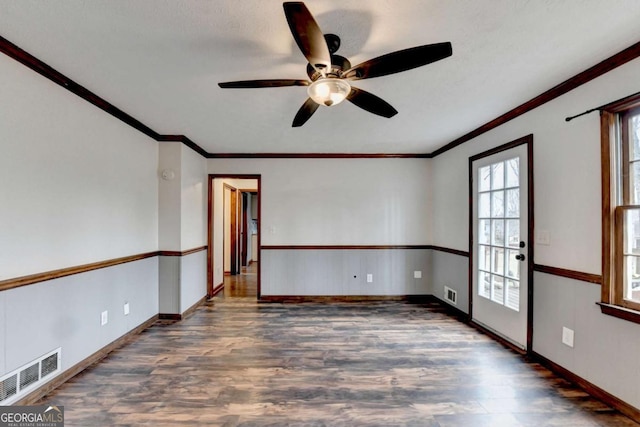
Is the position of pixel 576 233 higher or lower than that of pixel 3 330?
higher

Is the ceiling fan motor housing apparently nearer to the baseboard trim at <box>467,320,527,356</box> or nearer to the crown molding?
the crown molding

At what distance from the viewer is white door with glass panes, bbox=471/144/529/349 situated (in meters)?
2.82

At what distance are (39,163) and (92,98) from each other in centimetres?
78

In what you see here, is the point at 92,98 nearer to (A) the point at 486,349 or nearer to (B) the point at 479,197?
(B) the point at 479,197

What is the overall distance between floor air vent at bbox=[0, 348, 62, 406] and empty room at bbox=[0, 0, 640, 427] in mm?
14

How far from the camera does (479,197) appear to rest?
11.5 feet

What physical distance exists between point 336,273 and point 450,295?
1643 millimetres

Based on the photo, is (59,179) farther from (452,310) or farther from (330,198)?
(452,310)

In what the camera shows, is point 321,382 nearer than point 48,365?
No

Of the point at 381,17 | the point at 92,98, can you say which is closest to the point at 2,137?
the point at 92,98

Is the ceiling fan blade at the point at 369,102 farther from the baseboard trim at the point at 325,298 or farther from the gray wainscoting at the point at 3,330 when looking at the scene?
the baseboard trim at the point at 325,298

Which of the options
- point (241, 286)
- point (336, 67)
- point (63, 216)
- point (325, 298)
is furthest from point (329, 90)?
point (241, 286)

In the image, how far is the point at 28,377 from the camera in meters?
1.98

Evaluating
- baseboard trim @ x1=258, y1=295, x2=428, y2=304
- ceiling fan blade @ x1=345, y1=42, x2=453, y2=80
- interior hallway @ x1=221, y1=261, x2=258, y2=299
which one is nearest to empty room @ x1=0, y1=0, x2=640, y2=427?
ceiling fan blade @ x1=345, y1=42, x2=453, y2=80
